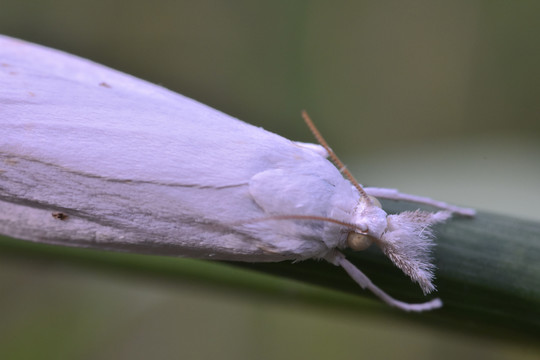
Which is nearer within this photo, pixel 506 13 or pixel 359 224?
pixel 359 224

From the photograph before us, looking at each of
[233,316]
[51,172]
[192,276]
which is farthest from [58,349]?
[51,172]

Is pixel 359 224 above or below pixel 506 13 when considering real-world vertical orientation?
below

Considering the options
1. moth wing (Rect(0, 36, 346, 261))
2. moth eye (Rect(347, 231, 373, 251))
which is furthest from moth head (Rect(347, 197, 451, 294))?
moth wing (Rect(0, 36, 346, 261))

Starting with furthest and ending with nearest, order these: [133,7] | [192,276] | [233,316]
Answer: [133,7]
[233,316]
[192,276]

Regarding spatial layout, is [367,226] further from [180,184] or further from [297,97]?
[297,97]

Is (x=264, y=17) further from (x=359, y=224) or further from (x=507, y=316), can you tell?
(x=507, y=316)

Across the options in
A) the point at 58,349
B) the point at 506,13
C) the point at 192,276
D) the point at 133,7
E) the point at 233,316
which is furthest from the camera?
the point at 133,7

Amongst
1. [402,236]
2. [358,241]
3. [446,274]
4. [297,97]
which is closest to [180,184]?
[358,241]

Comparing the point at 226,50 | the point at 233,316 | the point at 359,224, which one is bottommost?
the point at 233,316
